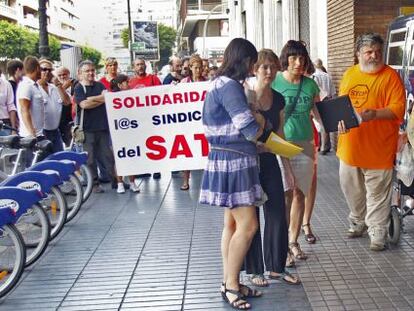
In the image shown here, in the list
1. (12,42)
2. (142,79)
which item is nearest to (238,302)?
(142,79)

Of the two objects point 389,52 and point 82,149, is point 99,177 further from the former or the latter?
point 389,52

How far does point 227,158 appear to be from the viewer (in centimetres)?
439

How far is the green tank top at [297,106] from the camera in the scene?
5.39 metres

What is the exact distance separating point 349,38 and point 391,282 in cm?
675

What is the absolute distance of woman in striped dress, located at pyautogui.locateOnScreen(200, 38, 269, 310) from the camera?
4.22 m

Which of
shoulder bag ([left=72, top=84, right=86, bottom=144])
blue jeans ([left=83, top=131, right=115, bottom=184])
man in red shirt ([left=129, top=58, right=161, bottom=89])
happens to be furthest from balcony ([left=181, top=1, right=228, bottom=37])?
shoulder bag ([left=72, top=84, right=86, bottom=144])

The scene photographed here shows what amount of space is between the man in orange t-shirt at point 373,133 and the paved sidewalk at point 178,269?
42 cm

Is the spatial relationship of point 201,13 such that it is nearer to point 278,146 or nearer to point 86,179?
point 86,179

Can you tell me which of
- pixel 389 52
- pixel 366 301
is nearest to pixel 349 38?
pixel 389 52

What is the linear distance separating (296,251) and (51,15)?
4178 inches

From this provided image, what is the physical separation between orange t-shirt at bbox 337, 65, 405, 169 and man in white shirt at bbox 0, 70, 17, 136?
609 centimetres

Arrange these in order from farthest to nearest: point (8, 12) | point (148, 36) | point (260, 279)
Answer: point (8, 12) < point (148, 36) < point (260, 279)

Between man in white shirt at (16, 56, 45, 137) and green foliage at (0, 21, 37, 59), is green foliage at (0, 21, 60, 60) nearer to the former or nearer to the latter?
green foliage at (0, 21, 37, 59)

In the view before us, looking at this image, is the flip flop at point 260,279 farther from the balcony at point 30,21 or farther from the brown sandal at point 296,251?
the balcony at point 30,21
